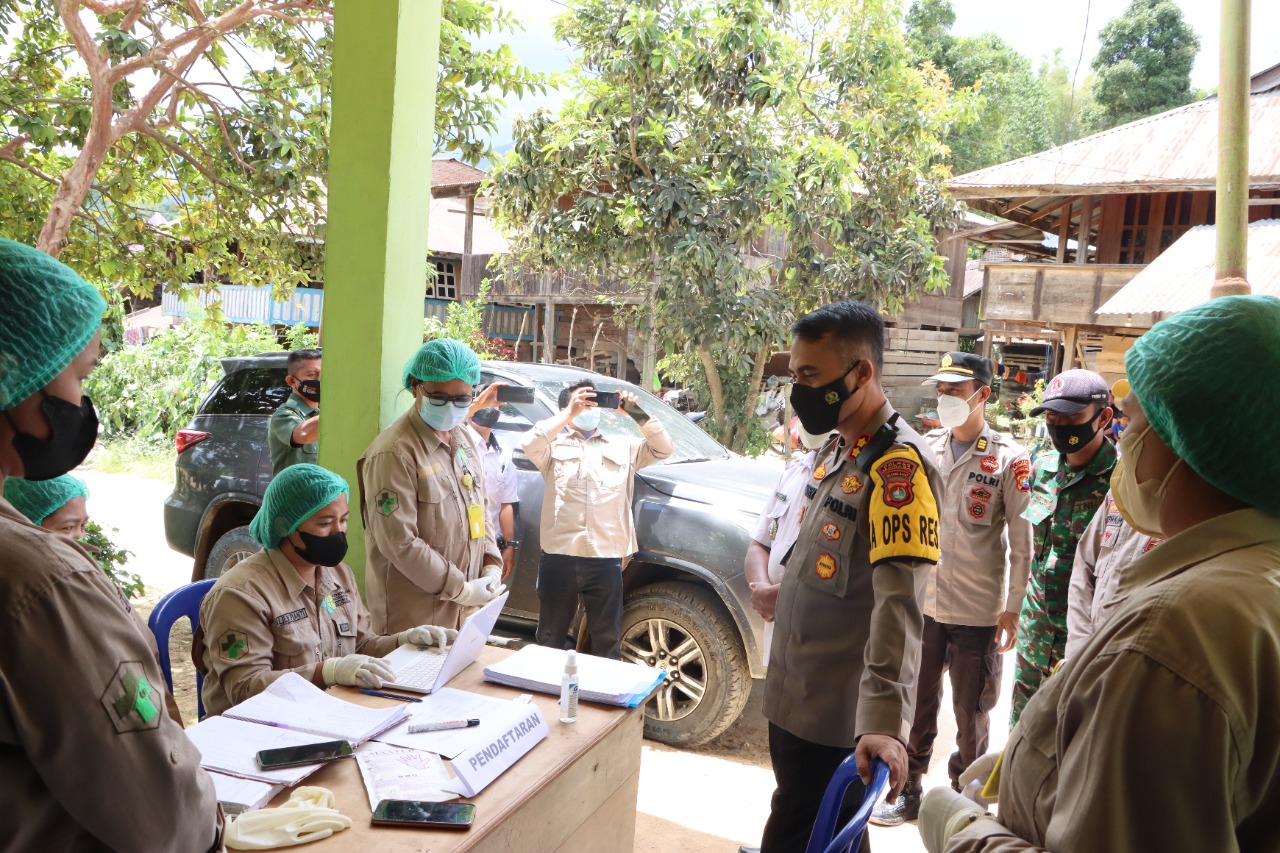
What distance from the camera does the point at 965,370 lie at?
431cm

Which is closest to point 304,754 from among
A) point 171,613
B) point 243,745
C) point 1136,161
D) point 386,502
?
point 243,745

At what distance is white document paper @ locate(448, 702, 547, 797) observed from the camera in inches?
81.1

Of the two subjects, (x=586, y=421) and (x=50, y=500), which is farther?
(x=586, y=421)

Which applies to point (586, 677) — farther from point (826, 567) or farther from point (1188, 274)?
point (1188, 274)

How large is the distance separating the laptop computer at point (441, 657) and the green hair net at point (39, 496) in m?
1.27

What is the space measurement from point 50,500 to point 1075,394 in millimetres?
3707

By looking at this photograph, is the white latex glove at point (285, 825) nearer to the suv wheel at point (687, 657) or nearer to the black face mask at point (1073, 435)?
the suv wheel at point (687, 657)

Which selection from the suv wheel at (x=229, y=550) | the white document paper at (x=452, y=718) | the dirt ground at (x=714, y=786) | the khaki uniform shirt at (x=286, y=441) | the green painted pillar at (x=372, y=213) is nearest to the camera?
the white document paper at (x=452, y=718)

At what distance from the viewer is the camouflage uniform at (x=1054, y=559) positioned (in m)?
3.47

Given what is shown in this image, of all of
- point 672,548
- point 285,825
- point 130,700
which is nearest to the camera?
point 130,700

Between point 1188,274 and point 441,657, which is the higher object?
point 1188,274

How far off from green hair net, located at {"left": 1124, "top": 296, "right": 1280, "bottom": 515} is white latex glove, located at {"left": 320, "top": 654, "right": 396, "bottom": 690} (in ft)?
7.05

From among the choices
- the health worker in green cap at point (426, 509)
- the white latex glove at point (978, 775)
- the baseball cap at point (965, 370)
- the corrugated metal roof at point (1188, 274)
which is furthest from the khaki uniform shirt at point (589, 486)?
the corrugated metal roof at point (1188, 274)

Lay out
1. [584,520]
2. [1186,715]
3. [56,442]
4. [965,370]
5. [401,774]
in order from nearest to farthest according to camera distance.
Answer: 1. [1186,715]
2. [56,442]
3. [401,774]
4. [965,370]
5. [584,520]
